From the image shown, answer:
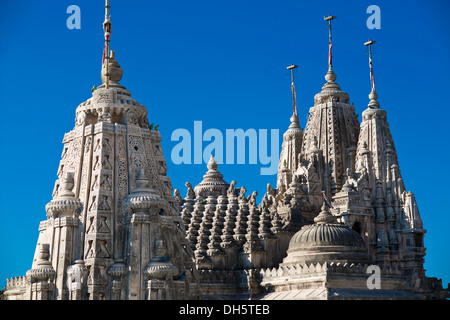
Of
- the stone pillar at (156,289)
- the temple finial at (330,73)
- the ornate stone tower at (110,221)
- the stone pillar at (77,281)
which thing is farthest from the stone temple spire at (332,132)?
the stone pillar at (77,281)

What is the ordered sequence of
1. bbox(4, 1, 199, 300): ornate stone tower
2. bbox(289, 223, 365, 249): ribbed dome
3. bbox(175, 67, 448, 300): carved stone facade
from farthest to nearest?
bbox(289, 223, 365, 249): ribbed dome, bbox(175, 67, 448, 300): carved stone facade, bbox(4, 1, 199, 300): ornate stone tower

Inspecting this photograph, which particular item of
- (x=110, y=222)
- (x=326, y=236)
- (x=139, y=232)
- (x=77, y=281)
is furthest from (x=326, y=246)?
(x=77, y=281)

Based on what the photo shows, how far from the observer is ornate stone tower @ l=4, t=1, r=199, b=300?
4947 centimetres

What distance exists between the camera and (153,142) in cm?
5631

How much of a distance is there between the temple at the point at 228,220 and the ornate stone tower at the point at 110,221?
0.23 feet

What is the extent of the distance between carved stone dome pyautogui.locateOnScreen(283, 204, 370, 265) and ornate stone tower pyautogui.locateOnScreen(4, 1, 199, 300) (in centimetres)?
1458

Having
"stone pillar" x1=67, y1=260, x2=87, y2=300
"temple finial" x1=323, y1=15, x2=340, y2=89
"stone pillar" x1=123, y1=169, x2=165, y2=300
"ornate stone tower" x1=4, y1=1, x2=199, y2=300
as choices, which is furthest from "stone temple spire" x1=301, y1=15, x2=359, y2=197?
"stone pillar" x1=67, y1=260, x2=87, y2=300

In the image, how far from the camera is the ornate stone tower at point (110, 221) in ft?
162

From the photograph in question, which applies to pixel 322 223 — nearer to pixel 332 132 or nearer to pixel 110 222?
pixel 332 132

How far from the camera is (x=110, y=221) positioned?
50.9 meters

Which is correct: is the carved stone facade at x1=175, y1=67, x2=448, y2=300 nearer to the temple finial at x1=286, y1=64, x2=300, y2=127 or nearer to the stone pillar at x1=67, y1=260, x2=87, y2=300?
the temple finial at x1=286, y1=64, x2=300, y2=127

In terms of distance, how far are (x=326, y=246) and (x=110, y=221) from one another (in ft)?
72.3

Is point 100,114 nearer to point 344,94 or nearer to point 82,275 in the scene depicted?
point 82,275

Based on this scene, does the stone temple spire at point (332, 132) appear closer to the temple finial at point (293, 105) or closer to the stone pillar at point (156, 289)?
the temple finial at point (293, 105)
